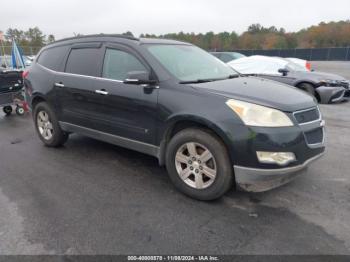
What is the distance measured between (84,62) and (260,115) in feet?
9.35

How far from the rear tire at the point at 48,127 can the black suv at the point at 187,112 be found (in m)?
0.16

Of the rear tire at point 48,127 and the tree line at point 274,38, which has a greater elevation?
the tree line at point 274,38

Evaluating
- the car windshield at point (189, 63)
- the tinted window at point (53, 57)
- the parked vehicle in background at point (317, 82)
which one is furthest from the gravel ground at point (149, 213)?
the parked vehicle in background at point (317, 82)

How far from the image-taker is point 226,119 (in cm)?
305

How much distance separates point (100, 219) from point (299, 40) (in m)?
85.0

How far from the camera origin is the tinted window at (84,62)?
4363 mm

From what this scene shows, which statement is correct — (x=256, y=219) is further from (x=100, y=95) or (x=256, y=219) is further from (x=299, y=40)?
(x=299, y=40)

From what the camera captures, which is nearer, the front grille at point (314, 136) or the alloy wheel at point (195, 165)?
the front grille at point (314, 136)

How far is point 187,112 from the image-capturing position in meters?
3.30

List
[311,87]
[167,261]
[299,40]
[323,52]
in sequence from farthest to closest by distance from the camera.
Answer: [299,40] < [323,52] < [311,87] < [167,261]

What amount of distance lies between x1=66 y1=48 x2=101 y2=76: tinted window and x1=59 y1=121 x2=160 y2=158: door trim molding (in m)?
0.85

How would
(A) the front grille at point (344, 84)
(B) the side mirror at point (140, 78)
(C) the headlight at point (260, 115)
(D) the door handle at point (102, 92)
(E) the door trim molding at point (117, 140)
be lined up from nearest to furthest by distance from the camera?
1. (C) the headlight at point (260, 115)
2. (B) the side mirror at point (140, 78)
3. (E) the door trim molding at point (117, 140)
4. (D) the door handle at point (102, 92)
5. (A) the front grille at point (344, 84)

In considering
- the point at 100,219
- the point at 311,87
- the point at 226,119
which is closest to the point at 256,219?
the point at 226,119

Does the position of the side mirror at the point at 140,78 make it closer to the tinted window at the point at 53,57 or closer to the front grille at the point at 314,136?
the front grille at the point at 314,136
